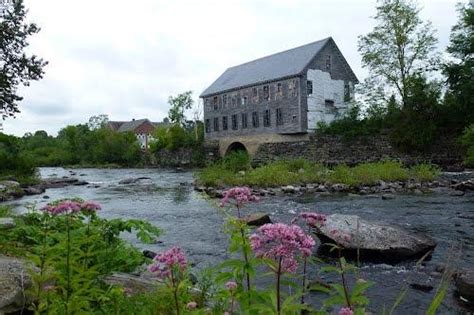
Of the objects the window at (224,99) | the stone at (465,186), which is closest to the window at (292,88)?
the window at (224,99)

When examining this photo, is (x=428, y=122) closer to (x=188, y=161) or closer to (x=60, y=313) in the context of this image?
(x=188, y=161)

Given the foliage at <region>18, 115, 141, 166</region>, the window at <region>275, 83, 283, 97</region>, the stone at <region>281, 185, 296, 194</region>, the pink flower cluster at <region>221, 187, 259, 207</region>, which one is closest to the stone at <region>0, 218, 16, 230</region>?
the pink flower cluster at <region>221, 187, 259, 207</region>

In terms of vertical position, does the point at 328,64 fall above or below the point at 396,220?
above

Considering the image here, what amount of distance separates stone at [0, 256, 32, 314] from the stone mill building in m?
35.2

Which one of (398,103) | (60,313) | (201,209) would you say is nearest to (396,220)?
(201,209)

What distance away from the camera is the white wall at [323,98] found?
3866 cm

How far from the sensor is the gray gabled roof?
38906 mm

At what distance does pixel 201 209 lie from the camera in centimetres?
1469

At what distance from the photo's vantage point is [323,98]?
131 ft

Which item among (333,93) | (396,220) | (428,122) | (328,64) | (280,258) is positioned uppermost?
(328,64)

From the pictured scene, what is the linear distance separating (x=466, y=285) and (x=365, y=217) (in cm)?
651

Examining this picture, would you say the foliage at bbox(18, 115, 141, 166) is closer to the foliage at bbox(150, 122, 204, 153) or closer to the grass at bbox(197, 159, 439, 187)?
A: the foliage at bbox(150, 122, 204, 153)

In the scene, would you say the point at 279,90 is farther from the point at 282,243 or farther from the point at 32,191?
the point at 282,243

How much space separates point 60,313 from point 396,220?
414 inches
